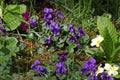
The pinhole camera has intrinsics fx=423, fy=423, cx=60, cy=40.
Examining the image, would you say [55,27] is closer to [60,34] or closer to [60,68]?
[60,34]

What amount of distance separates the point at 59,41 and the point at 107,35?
464 millimetres

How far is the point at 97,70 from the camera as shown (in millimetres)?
3061

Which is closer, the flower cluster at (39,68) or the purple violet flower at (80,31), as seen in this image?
the flower cluster at (39,68)

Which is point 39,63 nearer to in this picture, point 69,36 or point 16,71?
point 16,71

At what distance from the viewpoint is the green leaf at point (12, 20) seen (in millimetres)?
3557

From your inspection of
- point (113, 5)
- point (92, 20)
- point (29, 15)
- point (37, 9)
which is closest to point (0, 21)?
point (29, 15)

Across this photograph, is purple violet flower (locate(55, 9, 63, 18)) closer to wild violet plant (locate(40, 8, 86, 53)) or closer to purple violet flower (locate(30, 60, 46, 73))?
wild violet plant (locate(40, 8, 86, 53))

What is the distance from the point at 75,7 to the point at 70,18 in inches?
4.8

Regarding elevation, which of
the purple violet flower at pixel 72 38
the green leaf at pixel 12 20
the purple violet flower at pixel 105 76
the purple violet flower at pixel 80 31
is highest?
the green leaf at pixel 12 20

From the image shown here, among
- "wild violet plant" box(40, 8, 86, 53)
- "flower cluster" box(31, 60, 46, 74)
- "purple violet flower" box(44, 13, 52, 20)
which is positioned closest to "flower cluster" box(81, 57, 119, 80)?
"flower cluster" box(31, 60, 46, 74)

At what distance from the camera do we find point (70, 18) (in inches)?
150

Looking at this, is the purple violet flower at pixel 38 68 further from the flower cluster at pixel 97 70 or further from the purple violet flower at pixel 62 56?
the flower cluster at pixel 97 70

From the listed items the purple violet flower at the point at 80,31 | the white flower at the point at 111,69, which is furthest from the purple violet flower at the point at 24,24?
the white flower at the point at 111,69

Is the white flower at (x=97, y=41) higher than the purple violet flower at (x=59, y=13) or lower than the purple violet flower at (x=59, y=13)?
lower
